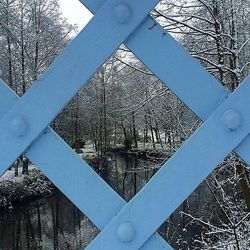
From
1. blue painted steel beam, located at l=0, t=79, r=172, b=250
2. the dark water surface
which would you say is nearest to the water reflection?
the dark water surface

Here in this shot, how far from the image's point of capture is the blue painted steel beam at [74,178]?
0.75 metres

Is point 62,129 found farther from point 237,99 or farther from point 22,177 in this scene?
point 237,99

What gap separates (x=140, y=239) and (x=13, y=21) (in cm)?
1658

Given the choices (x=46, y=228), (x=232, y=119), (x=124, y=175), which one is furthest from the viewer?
(x=124, y=175)

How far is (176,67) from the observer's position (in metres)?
0.75

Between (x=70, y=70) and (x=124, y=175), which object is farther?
(x=124, y=175)

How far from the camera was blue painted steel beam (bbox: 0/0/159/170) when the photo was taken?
0.73 metres

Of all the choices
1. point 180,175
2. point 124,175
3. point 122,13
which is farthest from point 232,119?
point 124,175

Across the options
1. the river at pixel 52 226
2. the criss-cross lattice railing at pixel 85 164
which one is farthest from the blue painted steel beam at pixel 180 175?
the river at pixel 52 226

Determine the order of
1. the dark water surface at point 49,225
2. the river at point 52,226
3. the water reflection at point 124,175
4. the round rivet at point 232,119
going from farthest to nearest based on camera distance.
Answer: the water reflection at point 124,175, the dark water surface at point 49,225, the river at point 52,226, the round rivet at point 232,119

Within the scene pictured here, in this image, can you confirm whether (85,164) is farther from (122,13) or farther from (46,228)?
(46,228)

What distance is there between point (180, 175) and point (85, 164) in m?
0.18

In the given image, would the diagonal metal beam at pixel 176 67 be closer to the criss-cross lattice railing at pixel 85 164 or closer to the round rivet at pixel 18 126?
the criss-cross lattice railing at pixel 85 164

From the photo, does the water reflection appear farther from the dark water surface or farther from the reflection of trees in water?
the reflection of trees in water
